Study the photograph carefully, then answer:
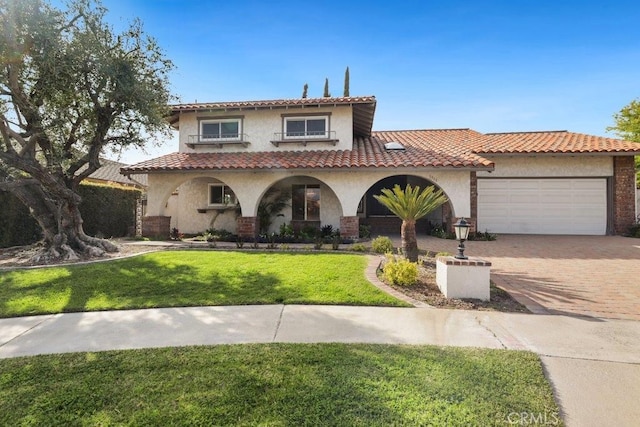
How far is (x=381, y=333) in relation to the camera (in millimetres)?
4340

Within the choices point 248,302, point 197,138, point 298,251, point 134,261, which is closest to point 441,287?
point 248,302

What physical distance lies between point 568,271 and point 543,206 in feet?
29.5

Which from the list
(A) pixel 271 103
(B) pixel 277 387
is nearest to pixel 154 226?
(A) pixel 271 103

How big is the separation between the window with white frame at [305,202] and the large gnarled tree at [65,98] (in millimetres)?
7285

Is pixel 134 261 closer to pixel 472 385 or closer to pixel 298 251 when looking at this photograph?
pixel 298 251

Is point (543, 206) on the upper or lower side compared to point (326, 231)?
upper

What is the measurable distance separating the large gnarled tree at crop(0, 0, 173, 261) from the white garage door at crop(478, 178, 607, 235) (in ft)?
52.5

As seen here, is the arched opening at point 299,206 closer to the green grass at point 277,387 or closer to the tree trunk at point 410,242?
the tree trunk at point 410,242

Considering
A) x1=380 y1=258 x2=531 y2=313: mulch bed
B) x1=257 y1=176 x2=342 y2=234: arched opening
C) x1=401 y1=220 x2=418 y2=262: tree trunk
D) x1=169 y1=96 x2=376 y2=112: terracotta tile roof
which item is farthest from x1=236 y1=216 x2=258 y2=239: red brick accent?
x1=380 y1=258 x2=531 y2=313: mulch bed

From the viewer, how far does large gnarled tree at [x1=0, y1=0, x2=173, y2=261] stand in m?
8.59

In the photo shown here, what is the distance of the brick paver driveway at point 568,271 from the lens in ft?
18.4

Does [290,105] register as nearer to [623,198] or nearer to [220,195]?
[220,195]

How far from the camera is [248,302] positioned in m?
5.69

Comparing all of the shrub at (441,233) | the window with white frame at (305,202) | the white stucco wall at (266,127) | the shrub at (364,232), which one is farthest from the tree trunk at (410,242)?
the white stucco wall at (266,127)
